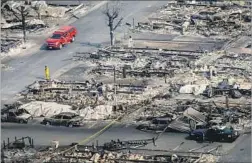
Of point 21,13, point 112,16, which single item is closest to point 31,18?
point 21,13

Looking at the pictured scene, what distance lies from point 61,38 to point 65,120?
2181cm

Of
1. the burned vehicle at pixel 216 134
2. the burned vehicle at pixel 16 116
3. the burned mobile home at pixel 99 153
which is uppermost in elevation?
the burned vehicle at pixel 16 116

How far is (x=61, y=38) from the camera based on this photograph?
100812 millimetres

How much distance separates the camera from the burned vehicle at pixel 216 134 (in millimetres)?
74562

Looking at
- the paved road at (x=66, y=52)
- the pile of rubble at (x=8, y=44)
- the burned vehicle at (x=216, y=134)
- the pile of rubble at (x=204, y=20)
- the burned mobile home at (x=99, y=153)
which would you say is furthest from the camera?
the pile of rubble at (x=204, y=20)

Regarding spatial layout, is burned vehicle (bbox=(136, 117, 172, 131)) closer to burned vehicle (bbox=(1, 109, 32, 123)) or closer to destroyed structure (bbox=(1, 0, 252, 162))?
destroyed structure (bbox=(1, 0, 252, 162))

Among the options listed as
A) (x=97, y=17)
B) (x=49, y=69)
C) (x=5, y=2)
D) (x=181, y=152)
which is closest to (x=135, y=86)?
(x=49, y=69)

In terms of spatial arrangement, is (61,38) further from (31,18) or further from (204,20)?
(204,20)

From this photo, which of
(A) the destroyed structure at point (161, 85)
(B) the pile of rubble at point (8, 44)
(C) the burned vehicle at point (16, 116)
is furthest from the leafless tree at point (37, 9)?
(C) the burned vehicle at point (16, 116)

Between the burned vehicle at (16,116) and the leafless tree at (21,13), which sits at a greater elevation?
the leafless tree at (21,13)

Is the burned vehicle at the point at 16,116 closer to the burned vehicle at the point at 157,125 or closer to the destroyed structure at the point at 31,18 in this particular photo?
the burned vehicle at the point at 157,125

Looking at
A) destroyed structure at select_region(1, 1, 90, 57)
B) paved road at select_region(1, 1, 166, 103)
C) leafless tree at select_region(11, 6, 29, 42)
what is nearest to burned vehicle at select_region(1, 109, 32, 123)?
paved road at select_region(1, 1, 166, 103)

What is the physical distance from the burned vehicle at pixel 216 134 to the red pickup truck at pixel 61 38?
28.2 metres

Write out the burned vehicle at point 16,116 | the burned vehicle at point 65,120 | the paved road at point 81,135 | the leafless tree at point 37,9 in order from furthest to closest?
the leafless tree at point 37,9, the burned vehicle at point 16,116, the burned vehicle at point 65,120, the paved road at point 81,135
